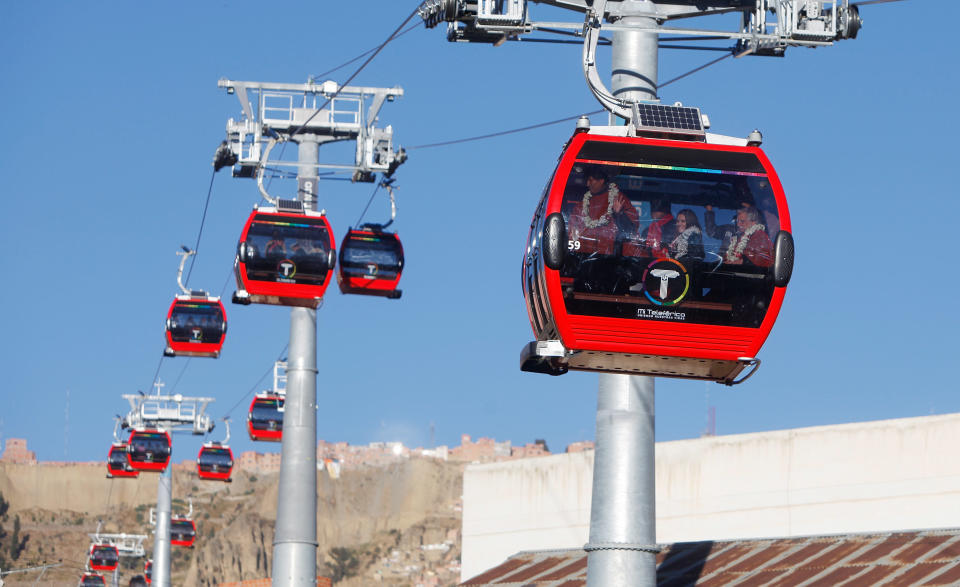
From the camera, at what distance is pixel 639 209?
39.5 feet

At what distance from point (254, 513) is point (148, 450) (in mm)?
114437

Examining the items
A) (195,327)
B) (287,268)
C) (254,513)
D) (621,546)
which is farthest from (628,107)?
(254,513)

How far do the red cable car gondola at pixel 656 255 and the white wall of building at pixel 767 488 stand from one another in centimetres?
2749

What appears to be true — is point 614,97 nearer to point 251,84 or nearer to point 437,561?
point 251,84

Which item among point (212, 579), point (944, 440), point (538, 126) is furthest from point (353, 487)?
point (538, 126)

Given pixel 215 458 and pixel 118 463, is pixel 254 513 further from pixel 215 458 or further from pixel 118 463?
pixel 215 458

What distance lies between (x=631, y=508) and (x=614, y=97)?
10.5 ft

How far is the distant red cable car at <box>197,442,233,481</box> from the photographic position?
5378 centimetres

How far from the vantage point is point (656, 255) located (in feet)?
39.2

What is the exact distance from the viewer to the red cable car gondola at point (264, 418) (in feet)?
137

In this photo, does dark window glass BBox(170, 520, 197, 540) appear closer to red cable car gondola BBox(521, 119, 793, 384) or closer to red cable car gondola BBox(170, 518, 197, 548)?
red cable car gondola BBox(170, 518, 197, 548)

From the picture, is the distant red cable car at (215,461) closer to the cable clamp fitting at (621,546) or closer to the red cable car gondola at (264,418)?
the red cable car gondola at (264,418)

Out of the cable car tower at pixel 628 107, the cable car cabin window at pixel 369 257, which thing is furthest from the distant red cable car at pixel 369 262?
the cable car tower at pixel 628 107

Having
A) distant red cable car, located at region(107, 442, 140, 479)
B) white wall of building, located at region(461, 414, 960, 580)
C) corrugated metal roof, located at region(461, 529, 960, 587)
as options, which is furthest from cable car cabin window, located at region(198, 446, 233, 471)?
corrugated metal roof, located at region(461, 529, 960, 587)
